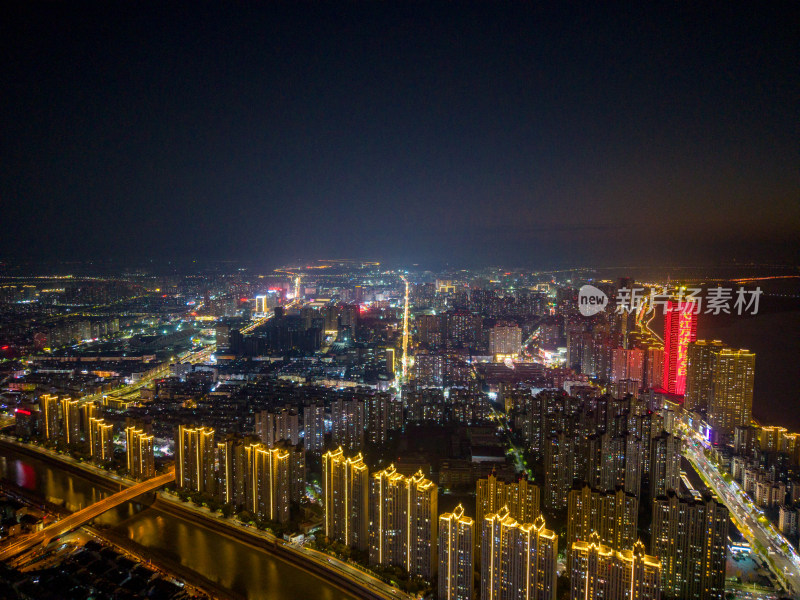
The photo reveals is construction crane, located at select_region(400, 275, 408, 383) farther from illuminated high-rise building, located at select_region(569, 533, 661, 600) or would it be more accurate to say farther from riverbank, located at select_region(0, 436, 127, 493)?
illuminated high-rise building, located at select_region(569, 533, 661, 600)

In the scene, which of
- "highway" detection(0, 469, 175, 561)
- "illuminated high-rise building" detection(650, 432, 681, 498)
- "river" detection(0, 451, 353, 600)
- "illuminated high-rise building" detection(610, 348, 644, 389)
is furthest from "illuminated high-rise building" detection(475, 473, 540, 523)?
"illuminated high-rise building" detection(610, 348, 644, 389)

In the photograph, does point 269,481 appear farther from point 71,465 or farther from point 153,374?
point 153,374

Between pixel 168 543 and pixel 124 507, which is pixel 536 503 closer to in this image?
pixel 168 543

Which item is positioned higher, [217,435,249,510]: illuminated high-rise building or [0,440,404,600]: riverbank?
[217,435,249,510]: illuminated high-rise building

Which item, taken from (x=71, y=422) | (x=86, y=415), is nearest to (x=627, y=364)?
(x=86, y=415)

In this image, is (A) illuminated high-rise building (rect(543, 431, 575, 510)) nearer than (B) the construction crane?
Yes

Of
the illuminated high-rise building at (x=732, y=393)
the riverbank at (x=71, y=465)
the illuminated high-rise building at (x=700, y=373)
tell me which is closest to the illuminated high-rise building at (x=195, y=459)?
the riverbank at (x=71, y=465)

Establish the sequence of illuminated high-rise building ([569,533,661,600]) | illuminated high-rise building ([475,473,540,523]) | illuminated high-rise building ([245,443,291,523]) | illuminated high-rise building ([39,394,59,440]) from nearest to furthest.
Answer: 1. illuminated high-rise building ([569,533,661,600])
2. illuminated high-rise building ([475,473,540,523])
3. illuminated high-rise building ([245,443,291,523])
4. illuminated high-rise building ([39,394,59,440])
